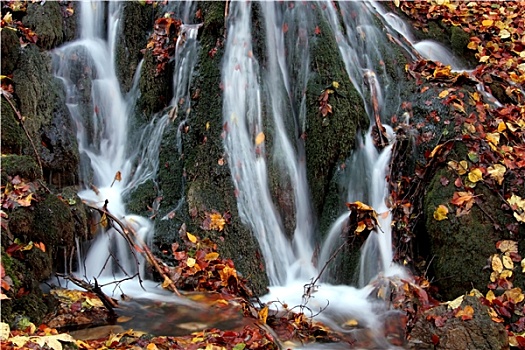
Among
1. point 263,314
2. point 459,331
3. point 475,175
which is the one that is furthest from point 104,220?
point 475,175

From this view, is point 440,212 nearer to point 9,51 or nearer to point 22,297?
point 22,297

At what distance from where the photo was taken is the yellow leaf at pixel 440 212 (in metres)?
4.95

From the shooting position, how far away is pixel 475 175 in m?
5.00

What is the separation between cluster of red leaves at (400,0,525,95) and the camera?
23.0 ft

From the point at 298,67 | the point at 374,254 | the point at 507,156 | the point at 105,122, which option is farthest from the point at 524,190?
the point at 105,122

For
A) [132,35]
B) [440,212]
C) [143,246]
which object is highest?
[132,35]

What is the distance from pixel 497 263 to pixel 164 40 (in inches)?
209

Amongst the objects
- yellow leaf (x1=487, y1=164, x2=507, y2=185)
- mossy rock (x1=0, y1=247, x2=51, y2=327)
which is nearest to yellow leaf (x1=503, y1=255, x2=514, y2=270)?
yellow leaf (x1=487, y1=164, x2=507, y2=185)

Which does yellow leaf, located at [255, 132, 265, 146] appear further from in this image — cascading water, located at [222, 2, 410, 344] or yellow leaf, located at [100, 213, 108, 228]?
yellow leaf, located at [100, 213, 108, 228]

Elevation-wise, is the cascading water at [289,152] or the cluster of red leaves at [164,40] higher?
the cluster of red leaves at [164,40]

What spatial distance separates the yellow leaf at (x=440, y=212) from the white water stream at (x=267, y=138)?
0.59 metres

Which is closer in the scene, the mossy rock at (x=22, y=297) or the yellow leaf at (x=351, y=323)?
the mossy rock at (x=22, y=297)

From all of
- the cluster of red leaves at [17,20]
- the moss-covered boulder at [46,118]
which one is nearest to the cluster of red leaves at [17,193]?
the moss-covered boulder at [46,118]

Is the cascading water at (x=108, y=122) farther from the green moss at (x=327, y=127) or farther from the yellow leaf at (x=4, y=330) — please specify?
the yellow leaf at (x=4, y=330)
